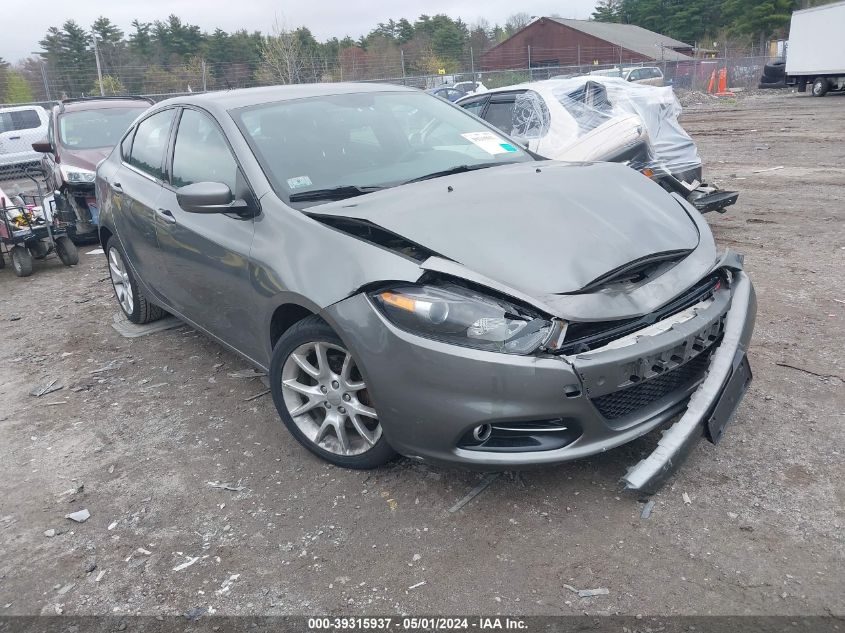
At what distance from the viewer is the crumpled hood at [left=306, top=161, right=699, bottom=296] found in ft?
8.75

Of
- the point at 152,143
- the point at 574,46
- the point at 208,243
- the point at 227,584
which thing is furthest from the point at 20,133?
the point at 574,46

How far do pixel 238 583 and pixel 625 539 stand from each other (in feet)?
4.91

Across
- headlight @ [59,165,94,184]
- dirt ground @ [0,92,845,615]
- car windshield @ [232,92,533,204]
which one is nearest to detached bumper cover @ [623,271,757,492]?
dirt ground @ [0,92,845,615]

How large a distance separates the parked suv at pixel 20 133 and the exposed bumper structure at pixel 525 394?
16964mm

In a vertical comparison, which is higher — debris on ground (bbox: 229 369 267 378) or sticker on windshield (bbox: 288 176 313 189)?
sticker on windshield (bbox: 288 176 313 189)

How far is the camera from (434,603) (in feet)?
7.78

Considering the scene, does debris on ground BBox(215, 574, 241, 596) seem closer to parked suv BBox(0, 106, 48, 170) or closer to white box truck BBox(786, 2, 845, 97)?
parked suv BBox(0, 106, 48, 170)

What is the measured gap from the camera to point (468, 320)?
8.38 ft

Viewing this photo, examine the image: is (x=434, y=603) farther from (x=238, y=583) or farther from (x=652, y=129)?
(x=652, y=129)

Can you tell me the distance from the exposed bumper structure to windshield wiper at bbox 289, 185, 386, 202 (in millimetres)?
743

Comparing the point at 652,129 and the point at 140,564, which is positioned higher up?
the point at 652,129

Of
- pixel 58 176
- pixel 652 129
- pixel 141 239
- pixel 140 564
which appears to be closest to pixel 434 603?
pixel 140 564

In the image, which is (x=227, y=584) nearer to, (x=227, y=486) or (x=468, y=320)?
(x=227, y=486)

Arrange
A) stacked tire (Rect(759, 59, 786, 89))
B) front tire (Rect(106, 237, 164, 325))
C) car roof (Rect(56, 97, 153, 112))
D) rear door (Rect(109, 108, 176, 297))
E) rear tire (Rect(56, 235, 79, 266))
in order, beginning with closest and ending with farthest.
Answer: rear door (Rect(109, 108, 176, 297)) < front tire (Rect(106, 237, 164, 325)) < rear tire (Rect(56, 235, 79, 266)) < car roof (Rect(56, 97, 153, 112)) < stacked tire (Rect(759, 59, 786, 89))
